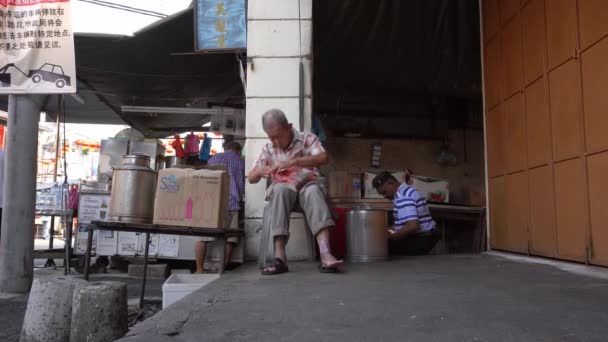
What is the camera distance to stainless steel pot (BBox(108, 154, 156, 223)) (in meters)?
3.86

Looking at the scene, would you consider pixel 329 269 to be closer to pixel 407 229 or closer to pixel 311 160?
pixel 311 160

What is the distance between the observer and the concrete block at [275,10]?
15.0 ft

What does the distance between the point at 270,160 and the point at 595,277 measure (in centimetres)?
243

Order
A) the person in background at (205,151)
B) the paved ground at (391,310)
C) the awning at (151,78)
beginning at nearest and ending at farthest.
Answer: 1. the paved ground at (391,310)
2. the awning at (151,78)
3. the person in background at (205,151)

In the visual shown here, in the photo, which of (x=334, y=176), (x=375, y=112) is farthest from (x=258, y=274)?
(x=375, y=112)

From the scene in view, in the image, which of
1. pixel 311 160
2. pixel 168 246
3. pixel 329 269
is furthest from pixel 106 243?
pixel 329 269

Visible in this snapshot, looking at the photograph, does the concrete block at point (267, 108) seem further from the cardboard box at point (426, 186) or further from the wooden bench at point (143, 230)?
the cardboard box at point (426, 186)

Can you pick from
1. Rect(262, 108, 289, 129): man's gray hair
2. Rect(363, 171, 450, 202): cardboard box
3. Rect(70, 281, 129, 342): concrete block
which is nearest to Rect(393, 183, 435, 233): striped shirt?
Rect(262, 108, 289, 129): man's gray hair

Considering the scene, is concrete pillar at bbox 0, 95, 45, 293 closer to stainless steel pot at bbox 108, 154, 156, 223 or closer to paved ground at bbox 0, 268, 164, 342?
paved ground at bbox 0, 268, 164, 342

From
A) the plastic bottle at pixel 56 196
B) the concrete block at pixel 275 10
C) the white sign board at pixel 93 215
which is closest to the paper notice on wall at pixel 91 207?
the white sign board at pixel 93 215

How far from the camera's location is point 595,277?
2947mm

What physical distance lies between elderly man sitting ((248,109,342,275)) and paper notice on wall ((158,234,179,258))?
150 inches

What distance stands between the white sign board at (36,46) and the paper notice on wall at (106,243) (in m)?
2.91

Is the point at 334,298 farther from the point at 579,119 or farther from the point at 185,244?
the point at 185,244
